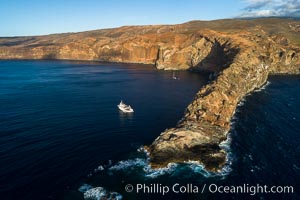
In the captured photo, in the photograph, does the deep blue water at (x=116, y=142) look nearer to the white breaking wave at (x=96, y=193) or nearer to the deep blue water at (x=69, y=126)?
the deep blue water at (x=69, y=126)

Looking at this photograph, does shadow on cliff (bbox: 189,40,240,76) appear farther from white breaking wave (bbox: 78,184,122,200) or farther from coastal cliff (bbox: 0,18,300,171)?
white breaking wave (bbox: 78,184,122,200)

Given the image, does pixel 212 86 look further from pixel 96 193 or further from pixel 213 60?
pixel 213 60

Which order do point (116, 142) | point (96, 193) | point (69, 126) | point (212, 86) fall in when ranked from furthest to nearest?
point (212, 86) < point (69, 126) < point (116, 142) < point (96, 193)

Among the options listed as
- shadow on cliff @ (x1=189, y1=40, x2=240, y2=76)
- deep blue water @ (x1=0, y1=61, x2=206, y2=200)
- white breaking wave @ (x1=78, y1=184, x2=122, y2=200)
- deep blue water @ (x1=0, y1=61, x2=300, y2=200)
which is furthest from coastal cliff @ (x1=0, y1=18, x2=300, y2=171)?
white breaking wave @ (x1=78, y1=184, x2=122, y2=200)

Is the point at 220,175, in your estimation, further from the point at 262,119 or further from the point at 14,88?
the point at 14,88

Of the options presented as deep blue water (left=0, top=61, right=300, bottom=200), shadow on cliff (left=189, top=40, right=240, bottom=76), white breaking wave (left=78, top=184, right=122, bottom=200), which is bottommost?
white breaking wave (left=78, top=184, right=122, bottom=200)

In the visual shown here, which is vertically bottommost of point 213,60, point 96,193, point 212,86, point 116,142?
point 96,193

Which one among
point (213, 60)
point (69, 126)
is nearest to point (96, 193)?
point (69, 126)

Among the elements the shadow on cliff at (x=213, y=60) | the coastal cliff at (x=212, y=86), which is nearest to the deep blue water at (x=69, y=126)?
the coastal cliff at (x=212, y=86)
